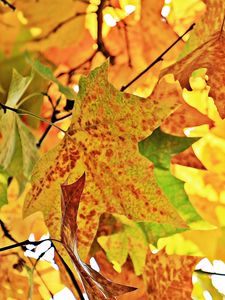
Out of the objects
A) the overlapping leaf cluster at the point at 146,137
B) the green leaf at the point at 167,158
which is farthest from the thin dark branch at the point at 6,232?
the green leaf at the point at 167,158

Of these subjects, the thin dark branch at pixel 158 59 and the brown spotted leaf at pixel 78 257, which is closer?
the brown spotted leaf at pixel 78 257

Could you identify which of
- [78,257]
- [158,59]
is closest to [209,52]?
[158,59]

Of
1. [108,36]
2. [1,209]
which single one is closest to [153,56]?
[108,36]

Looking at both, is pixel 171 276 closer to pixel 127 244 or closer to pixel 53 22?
pixel 127 244

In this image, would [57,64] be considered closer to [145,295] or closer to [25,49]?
[25,49]

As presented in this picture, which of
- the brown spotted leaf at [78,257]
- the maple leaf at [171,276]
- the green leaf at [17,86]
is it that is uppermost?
the green leaf at [17,86]

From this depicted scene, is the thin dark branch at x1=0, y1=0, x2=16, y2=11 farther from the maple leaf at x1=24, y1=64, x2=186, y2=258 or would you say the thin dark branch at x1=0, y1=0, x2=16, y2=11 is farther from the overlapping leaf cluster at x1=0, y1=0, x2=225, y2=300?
the maple leaf at x1=24, y1=64, x2=186, y2=258

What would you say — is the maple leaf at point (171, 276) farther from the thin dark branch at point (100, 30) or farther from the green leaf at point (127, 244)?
the thin dark branch at point (100, 30)
